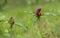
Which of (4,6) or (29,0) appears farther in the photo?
(29,0)

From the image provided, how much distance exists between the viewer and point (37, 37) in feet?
6.25

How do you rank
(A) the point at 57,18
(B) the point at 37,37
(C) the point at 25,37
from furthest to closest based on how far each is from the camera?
(A) the point at 57,18 < (C) the point at 25,37 < (B) the point at 37,37

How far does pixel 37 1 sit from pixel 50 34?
1995 millimetres

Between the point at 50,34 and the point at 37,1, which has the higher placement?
the point at 50,34

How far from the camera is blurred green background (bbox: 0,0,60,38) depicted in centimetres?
189

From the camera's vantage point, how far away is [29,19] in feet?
8.55

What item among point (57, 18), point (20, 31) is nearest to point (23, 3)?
point (57, 18)

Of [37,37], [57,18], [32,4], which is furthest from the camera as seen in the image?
[32,4]

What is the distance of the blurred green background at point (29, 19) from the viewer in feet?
6.21

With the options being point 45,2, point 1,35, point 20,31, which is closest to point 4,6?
point 45,2

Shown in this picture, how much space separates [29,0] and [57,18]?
1153 millimetres

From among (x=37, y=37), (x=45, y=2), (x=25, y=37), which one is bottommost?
(x=45, y=2)

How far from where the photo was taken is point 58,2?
3629 millimetres

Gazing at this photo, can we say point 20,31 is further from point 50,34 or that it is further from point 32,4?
point 32,4
